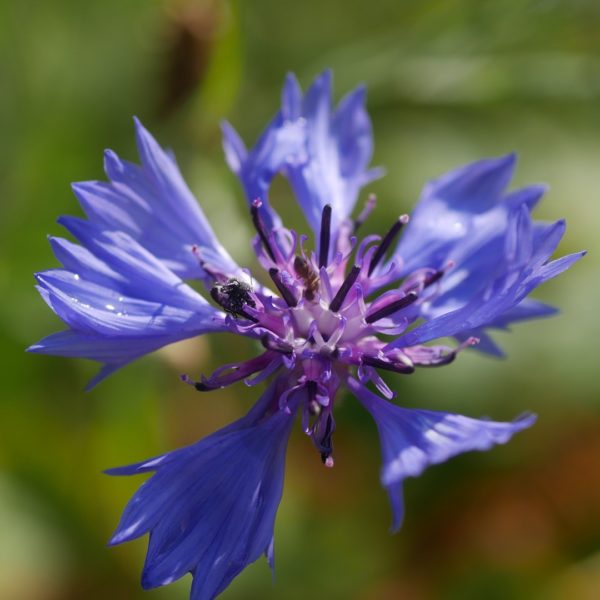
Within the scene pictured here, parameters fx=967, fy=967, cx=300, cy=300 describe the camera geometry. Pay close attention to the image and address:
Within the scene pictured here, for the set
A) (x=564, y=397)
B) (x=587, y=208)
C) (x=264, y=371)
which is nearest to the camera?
(x=264, y=371)

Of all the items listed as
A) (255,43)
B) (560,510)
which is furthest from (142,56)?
(560,510)

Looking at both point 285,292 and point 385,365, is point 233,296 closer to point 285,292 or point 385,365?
A: point 285,292

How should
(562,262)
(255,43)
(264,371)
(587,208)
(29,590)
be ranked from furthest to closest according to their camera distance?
(255,43) → (587,208) → (29,590) → (264,371) → (562,262)

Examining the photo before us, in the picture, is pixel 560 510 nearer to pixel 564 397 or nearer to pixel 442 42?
pixel 564 397

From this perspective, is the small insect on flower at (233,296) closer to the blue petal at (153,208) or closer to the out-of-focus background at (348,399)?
the blue petal at (153,208)

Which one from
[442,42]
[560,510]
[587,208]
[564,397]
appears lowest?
[560,510]

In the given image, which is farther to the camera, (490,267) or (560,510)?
(560,510)

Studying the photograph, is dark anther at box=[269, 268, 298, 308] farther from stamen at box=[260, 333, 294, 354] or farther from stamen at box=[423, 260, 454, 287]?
stamen at box=[423, 260, 454, 287]
